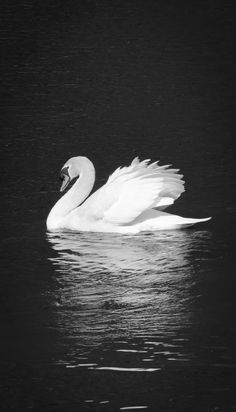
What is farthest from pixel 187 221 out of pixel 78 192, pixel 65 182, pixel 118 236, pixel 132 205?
pixel 65 182

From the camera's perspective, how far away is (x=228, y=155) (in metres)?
15.2

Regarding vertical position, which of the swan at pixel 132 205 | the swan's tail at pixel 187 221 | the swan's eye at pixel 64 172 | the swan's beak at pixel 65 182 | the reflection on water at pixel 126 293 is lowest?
the reflection on water at pixel 126 293

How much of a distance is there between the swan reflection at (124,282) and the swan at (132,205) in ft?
0.38

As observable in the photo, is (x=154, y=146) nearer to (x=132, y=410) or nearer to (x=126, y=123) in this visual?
(x=126, y=123)

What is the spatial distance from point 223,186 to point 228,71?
20.4 feet

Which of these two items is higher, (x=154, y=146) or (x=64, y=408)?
(x=154, y=146)

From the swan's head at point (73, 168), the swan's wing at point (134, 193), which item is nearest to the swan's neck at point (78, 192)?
the swan's head at point (73, 168)

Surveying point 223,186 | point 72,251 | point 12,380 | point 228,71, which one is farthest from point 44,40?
point 12,380

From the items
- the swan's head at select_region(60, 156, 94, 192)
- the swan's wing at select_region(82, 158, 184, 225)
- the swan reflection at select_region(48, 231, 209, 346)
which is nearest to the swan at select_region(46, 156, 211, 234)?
the swan's wing at select_region(82, 158, 184, 225)

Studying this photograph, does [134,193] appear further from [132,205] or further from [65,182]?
[65,182]

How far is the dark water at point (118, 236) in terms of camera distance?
8594mm

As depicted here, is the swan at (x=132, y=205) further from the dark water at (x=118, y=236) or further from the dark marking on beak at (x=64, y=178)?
the dark marking on beak at (x=64, y=178)

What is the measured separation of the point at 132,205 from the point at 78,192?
1237 mm

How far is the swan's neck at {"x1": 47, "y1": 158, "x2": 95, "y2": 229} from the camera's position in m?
Result: 12.9
